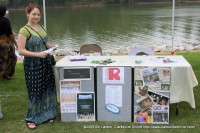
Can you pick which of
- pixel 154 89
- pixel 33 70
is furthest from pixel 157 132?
pixel 33 70

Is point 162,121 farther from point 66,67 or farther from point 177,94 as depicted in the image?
point 66,67

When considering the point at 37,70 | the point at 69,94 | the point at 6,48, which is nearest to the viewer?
the point at 37,70

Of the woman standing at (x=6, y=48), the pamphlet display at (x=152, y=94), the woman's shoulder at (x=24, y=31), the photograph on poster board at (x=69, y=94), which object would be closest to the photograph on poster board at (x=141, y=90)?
the pamphlet display at (x=152, y=94)

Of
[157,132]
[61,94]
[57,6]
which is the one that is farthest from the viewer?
[57,6]

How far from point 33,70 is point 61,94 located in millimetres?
515

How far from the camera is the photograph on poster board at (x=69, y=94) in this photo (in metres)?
4.37

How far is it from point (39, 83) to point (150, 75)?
1.41 metres

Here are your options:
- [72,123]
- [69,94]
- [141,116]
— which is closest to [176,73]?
[141,116]

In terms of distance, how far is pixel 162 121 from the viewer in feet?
14.3

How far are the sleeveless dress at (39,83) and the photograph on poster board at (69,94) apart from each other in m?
0.15

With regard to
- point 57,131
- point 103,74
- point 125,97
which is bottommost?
point 57,131

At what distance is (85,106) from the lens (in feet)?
14.6

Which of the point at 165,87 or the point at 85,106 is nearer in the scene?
the point at 165,87

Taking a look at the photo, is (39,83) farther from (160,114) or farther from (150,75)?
(160,114)
